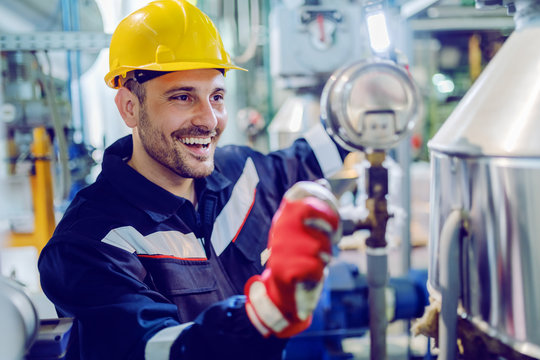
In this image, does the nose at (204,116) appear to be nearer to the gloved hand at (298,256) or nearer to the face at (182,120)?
the face at (182,120)

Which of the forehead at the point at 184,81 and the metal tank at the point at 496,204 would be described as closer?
the metal tank at the point at 496,204

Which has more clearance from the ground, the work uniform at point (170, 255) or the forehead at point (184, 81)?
the forehead at point (184, 81)

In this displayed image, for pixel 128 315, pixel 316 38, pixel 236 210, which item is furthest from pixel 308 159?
pixel 316 38

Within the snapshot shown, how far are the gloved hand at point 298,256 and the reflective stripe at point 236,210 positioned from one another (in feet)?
1.64

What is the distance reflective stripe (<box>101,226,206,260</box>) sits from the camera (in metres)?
0.94

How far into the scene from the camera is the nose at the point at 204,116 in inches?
42.0

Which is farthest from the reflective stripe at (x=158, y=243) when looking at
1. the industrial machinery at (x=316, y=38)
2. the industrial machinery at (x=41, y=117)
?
the industrial machinery at (x=316, y=38)

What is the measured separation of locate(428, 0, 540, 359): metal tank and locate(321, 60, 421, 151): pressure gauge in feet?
0.35

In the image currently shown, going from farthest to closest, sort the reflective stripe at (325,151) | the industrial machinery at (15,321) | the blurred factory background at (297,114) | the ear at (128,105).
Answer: the reflective stripe at (325,151)
the ear at (128,105)
the blurred factory background at (297,114)
the industrial machinery at (15,321)

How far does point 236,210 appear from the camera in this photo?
1.22m

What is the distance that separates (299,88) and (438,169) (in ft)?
5.01

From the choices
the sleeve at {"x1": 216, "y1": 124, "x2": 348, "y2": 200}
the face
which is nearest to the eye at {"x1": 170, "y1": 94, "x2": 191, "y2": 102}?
the face

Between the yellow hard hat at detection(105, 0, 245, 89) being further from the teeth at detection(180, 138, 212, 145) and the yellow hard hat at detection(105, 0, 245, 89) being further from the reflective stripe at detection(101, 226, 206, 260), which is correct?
the reflective stripe at detection(101, 226, 206, 260)

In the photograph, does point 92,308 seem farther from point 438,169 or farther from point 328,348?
point 328,348
